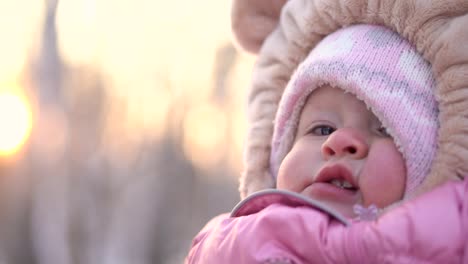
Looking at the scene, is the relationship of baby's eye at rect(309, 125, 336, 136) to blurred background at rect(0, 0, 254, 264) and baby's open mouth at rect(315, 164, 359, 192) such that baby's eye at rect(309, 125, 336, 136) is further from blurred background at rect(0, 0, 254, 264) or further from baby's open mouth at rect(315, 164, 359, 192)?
blurred background at rect(0, 0, 254, 264)

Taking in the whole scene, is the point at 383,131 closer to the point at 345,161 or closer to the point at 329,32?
the point at 345,161

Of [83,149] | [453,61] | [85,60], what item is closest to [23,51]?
[85,60]

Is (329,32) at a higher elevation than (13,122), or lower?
higher

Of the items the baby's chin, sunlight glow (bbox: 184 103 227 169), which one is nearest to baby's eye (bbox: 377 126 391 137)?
the baby's chin

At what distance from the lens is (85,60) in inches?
102

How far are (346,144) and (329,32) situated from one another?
0.93 feet

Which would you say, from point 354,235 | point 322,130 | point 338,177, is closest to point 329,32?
point 322,130

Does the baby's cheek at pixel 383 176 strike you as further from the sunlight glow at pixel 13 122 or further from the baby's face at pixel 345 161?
the sunlight glow at pixel 13 122

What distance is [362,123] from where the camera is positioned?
45.2 inches

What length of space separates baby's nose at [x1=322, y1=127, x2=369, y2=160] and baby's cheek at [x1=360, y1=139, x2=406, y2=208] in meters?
0.02

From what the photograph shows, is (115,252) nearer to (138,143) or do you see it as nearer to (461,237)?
(138,143)

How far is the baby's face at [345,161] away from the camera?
109 centimetres

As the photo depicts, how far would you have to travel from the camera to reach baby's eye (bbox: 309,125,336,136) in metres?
1.19

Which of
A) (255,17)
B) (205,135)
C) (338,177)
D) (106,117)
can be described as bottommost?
(205,135)
